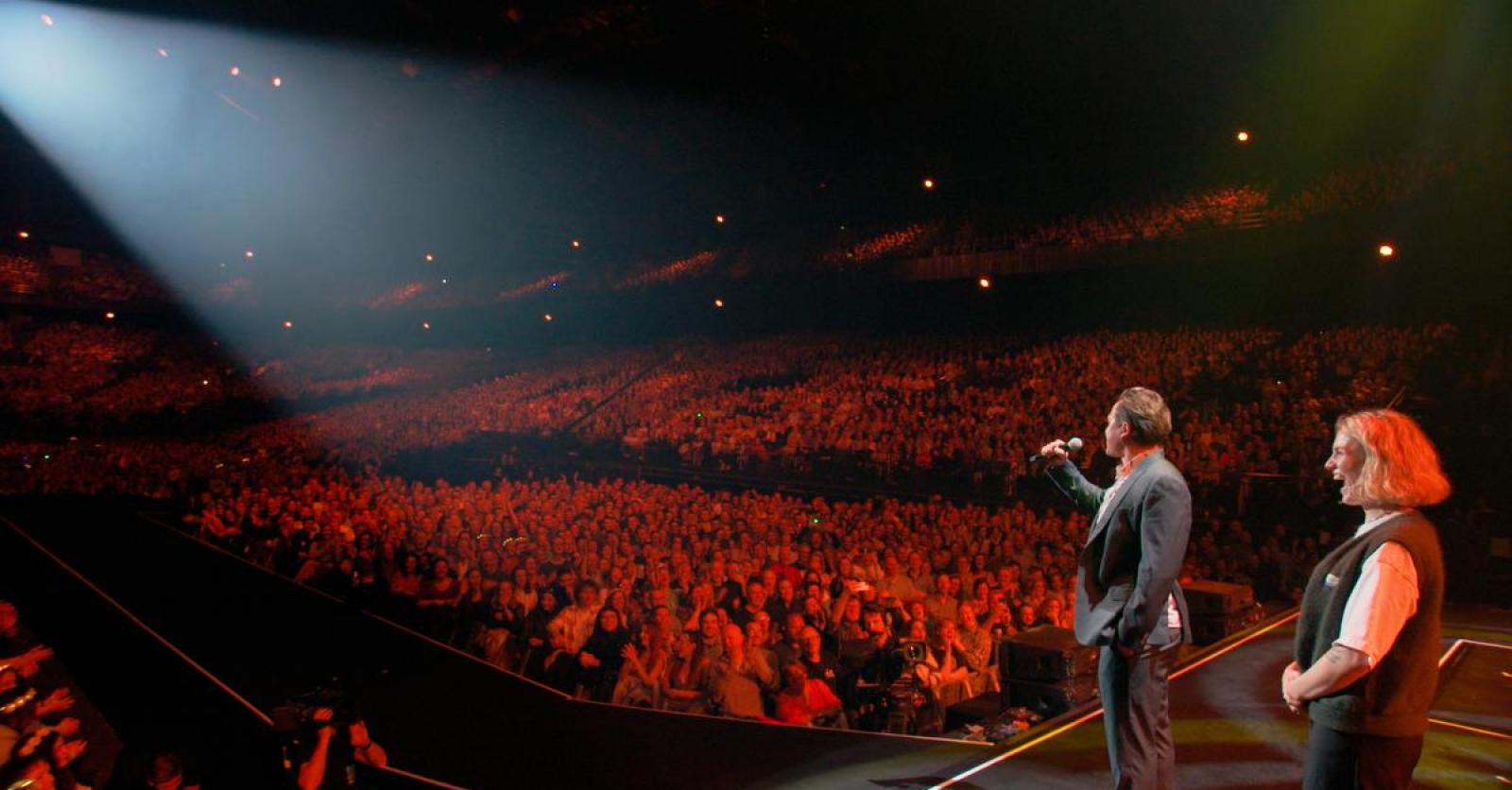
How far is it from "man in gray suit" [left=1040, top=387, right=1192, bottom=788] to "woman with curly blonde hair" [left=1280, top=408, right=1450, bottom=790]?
0.42 m

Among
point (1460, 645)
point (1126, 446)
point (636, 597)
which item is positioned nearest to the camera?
point (1126, 446)

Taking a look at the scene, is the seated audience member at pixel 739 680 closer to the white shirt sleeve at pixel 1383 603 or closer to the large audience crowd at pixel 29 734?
the large audience crowd at pixel 29 734

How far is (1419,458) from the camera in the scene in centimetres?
155

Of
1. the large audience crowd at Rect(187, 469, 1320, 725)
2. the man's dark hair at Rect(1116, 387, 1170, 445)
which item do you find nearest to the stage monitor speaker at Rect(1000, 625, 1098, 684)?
the large audience crowd at Rect(187, 469, 1320, 725)

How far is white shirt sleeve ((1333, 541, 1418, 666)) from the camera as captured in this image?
148 centimetres

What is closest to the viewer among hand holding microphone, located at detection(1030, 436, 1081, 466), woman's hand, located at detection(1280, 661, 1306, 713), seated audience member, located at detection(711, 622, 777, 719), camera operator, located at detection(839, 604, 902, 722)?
woman's hand, located at detection(1280, 661, 1306, 713)

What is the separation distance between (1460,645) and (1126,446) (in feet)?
11.7

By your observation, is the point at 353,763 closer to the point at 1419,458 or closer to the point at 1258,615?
the point at 1419,458

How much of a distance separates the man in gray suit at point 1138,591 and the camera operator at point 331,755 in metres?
4.27

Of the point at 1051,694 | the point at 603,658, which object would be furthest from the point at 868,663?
the point at 603,658

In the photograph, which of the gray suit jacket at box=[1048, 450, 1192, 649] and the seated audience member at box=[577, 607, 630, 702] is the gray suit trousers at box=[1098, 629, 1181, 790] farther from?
the seated audience member at box=[577, 607, 630, 702]

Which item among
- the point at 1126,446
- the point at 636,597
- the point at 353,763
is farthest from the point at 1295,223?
the point at 353,763

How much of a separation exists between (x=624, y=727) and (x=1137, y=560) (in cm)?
391

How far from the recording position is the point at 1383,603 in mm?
1477
